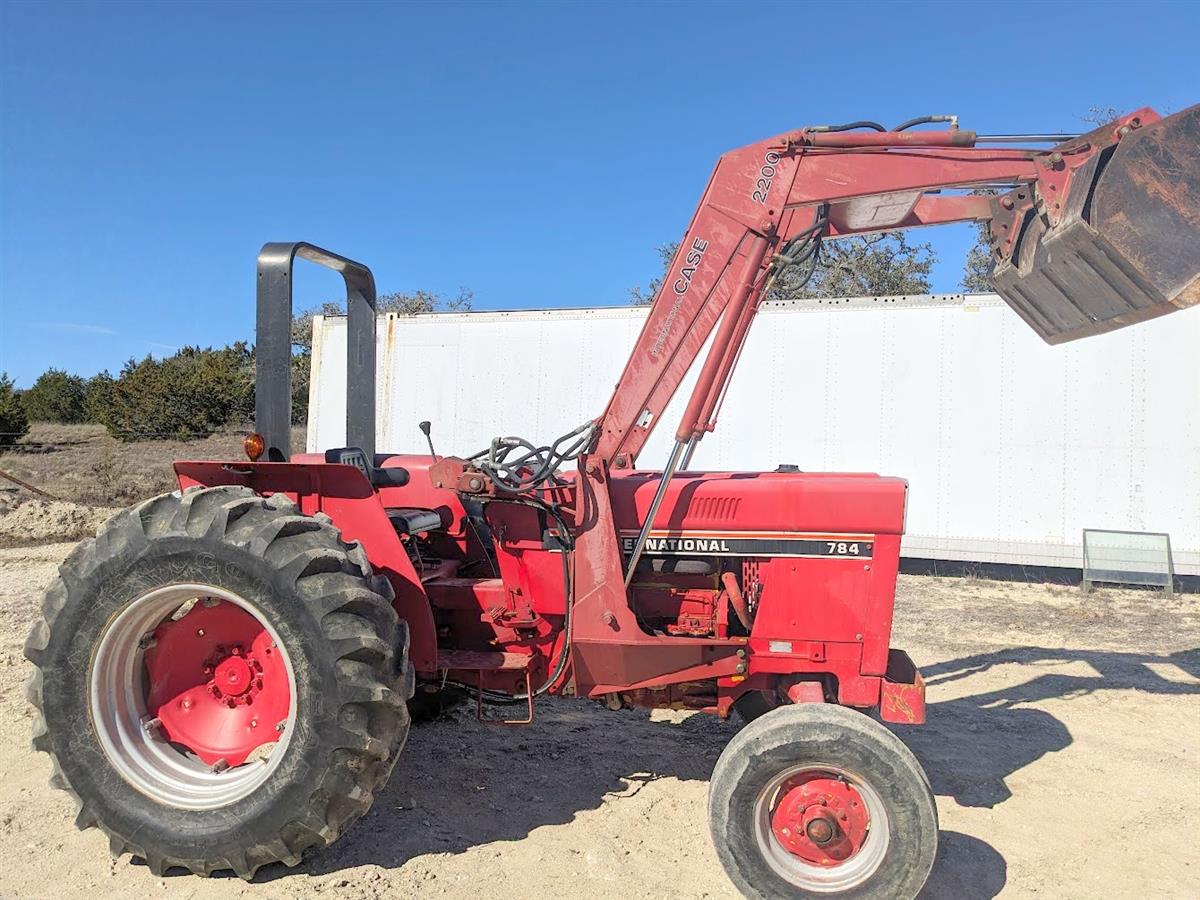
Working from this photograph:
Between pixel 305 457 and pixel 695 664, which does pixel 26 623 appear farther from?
pixel 695 664

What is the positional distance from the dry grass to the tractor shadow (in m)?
10.8

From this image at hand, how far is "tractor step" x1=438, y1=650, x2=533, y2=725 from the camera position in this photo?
11.7ft

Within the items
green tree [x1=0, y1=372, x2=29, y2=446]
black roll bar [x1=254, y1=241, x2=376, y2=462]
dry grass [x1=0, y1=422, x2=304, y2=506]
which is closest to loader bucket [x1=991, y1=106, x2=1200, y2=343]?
black roll bar [x1=254, y1=241, x2=376, y2=462]

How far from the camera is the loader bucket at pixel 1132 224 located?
292 centimetres

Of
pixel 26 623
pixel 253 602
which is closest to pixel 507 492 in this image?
pixel 253 602

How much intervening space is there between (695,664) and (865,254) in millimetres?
A: 20538

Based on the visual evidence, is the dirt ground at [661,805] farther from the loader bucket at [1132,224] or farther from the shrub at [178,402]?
the shrub at [178,402]

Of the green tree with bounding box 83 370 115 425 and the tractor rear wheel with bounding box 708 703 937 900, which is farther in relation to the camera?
the green tree with bounding box 83 370 115 425

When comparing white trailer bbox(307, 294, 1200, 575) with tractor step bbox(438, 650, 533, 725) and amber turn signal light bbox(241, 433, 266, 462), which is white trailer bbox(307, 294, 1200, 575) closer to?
tractor step bbox(438, 650, 533, 725)

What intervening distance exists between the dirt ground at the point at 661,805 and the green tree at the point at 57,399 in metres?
31.9

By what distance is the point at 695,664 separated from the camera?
11.7ft

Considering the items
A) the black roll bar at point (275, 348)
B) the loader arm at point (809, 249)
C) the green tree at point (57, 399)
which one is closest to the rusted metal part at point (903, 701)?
the loader arm at point (809, 249)

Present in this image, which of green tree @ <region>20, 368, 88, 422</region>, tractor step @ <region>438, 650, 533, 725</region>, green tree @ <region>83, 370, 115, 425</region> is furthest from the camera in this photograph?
green tree @ <region>20, 368, 88, 422</region>

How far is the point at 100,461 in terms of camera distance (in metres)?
18.2
